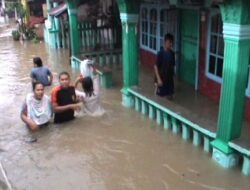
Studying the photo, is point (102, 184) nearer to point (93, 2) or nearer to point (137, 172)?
point (137, 172)

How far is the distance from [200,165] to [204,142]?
22.1 inches

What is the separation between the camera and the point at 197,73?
905 centimetres

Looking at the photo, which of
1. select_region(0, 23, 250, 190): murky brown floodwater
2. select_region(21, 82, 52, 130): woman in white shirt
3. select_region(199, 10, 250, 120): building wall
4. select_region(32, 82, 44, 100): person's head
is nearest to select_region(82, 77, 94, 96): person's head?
select_region(0, 23, 250, 190): murky brown floodwater

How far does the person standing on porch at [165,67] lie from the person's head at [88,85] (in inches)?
55.3

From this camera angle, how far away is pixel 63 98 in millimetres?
7184

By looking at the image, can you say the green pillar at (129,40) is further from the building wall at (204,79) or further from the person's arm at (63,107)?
the building wall at (204,79)

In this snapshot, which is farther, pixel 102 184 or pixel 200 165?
pixel 200 165

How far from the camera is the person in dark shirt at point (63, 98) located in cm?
711

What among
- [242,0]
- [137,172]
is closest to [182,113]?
[137,172]

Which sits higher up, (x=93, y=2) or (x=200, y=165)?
(x=93, y=2)

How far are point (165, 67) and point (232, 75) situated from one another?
2.49 meters

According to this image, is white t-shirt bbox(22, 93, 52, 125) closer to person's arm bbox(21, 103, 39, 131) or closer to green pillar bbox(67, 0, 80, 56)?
person's arm bbox(21, 103, 39, 131)

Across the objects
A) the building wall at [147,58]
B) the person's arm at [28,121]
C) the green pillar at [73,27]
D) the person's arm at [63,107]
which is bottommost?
the person's arm at [28,121]

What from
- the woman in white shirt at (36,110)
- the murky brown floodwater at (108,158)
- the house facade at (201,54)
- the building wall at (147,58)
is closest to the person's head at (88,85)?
the murky brown floodwater at (108,158)
